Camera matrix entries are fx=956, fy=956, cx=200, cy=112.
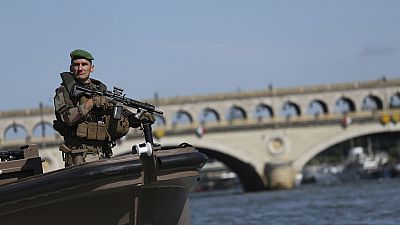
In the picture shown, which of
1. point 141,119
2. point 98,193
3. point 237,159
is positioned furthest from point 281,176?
point 98,193

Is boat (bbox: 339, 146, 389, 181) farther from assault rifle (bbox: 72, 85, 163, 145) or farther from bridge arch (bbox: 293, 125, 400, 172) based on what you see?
assault rifle (bbox: 72, 85, 163, 145)

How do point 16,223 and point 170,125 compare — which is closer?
point 16,223

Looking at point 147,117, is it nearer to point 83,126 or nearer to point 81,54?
point 83,126

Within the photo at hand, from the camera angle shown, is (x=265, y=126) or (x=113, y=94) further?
(x=265, y=126)

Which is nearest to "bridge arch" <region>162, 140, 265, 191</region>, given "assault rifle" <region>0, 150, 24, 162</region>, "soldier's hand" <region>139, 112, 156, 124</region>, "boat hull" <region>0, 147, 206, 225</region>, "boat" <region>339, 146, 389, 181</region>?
"boat" <region>339, 146, 389, 181</region>

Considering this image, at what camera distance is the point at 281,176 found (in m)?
67.1

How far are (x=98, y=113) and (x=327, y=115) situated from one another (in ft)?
200

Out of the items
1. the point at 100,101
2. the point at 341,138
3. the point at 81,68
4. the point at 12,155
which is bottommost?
the point at 341,138

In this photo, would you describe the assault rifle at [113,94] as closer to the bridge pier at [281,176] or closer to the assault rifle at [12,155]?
the assault rifle at [12,155]

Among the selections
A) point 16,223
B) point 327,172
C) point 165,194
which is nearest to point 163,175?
point 165,194

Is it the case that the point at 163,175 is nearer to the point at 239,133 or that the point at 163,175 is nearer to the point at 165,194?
the point at 165,194

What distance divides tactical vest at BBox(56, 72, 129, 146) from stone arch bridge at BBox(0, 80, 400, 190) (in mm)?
54860

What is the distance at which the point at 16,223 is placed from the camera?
10.4 metres

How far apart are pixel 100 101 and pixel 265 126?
199 ft
